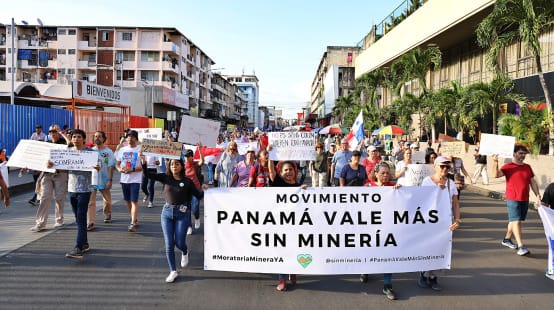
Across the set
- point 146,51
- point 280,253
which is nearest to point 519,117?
point 280,253

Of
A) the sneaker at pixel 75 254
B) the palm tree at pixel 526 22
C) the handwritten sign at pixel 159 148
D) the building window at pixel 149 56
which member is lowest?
the sneaker at pixel 75 254

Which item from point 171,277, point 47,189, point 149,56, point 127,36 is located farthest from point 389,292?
point 127,36

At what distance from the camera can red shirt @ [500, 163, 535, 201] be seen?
257 inches

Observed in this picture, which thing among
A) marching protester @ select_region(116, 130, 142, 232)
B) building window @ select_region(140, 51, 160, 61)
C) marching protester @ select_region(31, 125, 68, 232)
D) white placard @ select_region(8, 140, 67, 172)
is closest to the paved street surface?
marching protester @ select_region(31, 125, 68, 232)

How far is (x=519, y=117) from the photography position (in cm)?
1406

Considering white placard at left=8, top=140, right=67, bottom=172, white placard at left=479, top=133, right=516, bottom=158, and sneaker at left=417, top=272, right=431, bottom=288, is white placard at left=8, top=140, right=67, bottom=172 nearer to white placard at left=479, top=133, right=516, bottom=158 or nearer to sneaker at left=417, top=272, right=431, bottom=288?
sneaker at left=417, top=272, right=431, bottom=288

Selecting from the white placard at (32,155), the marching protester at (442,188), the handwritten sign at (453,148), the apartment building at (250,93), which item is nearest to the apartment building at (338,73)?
the handwritten sign at (453,148)

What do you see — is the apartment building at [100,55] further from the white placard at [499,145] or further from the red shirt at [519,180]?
the red shirt at [519,180]

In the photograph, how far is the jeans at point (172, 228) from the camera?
5289mm

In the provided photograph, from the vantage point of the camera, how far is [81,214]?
6148 millimetres

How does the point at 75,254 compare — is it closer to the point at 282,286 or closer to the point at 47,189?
the point at 47,189

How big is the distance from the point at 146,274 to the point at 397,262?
10.4 ft

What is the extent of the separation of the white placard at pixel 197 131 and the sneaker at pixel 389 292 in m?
4.76

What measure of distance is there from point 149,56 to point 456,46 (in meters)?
41.5
